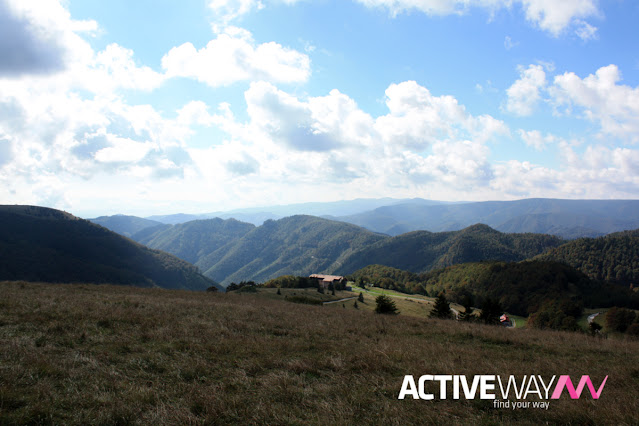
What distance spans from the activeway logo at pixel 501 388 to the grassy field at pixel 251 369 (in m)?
0.22

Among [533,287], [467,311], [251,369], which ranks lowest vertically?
[533,287]

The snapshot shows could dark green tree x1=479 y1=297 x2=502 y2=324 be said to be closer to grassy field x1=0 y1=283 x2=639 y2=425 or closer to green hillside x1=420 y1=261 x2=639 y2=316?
grassy field x1=0 y1=283 x2=639 y2=425

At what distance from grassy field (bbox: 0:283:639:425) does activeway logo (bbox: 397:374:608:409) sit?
0.73 ft

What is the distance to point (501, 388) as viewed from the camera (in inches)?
240

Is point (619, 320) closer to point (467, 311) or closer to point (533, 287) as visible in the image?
point (467, 311)

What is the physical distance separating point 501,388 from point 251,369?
5.55m

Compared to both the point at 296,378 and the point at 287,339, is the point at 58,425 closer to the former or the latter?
the point at 296,378

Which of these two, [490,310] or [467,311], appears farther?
[467,311]

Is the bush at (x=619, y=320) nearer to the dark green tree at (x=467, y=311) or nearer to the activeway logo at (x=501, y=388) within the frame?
the dark green tree at (x=467, y=311)

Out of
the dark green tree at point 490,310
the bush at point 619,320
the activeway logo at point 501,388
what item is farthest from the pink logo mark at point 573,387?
the bush at point 619,320

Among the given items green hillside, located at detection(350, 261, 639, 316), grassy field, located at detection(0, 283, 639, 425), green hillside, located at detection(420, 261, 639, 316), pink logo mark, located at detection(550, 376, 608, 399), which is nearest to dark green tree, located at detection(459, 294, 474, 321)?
grassy field, located at detection(0, 283, 639, 425)

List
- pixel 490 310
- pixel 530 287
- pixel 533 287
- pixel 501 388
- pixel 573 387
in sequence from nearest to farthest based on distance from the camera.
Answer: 1. pixel 501 388
2. pixel 573 387
3. pixel 490 310
4. pixel 533 287
5. pixel 530 287

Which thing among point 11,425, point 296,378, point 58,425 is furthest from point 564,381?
point 11,425

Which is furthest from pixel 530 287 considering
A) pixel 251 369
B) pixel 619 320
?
pixel 251 369
